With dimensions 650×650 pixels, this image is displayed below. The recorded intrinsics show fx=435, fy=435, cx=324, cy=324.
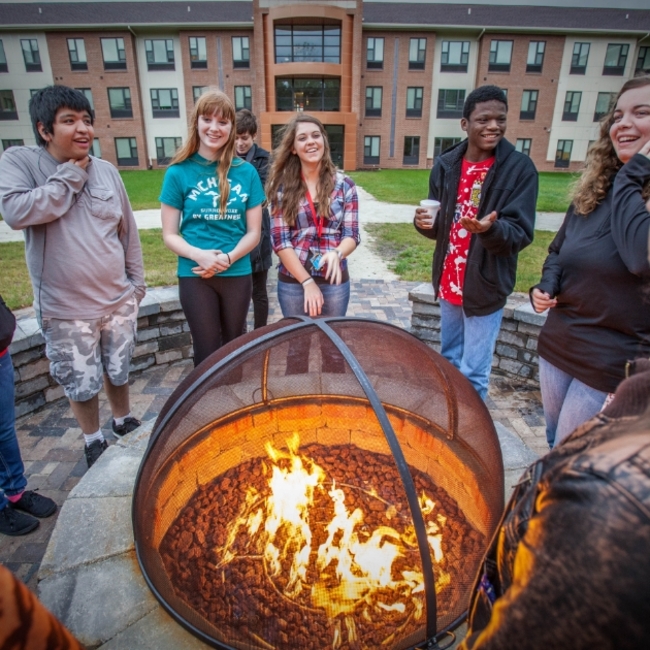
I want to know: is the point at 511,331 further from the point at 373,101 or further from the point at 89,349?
the point at 373,101

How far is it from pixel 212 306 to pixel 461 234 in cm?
164

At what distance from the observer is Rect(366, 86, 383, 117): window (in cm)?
2633

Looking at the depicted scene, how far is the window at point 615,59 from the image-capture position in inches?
1000

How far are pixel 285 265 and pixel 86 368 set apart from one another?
4.33ft

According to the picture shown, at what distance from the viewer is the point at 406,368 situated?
6.32 feet

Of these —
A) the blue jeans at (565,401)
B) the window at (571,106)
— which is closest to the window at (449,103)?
the window at (571,106)

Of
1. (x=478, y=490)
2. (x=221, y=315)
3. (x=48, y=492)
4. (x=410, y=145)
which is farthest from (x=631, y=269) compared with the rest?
(x=410, y=145)

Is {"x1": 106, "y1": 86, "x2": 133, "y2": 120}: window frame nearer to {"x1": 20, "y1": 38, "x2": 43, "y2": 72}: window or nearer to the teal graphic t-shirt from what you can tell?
{"x1": 20, "y1": 38, "x2": 43, "y2": 72}: window

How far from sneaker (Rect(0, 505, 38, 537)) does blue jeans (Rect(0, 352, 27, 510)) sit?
5 cm

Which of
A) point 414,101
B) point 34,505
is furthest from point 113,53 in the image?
point 34,505

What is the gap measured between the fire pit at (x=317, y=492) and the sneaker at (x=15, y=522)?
1.05m

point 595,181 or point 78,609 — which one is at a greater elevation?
point 595,181

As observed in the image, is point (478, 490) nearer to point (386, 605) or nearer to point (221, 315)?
point (386, 605)

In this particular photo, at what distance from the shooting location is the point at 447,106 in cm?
2681
